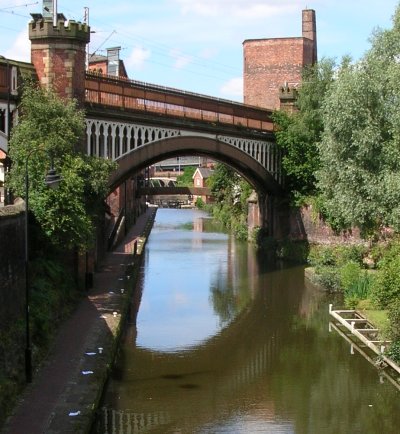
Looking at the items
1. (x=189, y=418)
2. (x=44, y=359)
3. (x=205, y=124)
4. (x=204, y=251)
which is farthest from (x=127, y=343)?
(x=204, y=251)

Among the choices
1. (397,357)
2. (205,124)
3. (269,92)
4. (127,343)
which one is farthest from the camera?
(269,92)

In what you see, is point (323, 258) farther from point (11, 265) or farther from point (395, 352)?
point (11, 265)

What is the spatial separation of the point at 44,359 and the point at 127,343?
509 centimetres

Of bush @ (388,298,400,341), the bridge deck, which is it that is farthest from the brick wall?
the bridge deck

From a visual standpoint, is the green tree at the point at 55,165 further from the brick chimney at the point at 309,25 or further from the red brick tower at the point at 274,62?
the brick chimney at the point at 309,25

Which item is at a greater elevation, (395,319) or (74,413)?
(395,319)

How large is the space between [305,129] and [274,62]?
1100 inches

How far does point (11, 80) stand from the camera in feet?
87.0

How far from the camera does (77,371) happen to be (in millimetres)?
17906

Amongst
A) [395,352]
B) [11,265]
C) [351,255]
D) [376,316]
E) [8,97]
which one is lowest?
[395,352]

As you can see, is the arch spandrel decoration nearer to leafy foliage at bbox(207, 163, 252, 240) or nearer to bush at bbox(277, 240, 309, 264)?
bush at bbox(277, 240, 309, 264)

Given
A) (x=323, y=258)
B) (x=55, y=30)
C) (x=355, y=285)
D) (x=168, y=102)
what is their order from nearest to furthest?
1. (x=55, y=30)
2. (x=355, y=285)
3. (x=168, y=102)
4. (x=323, y=258)

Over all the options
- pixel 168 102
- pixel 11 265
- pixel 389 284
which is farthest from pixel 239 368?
pixel 168 102

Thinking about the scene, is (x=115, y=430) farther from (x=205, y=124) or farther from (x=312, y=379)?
(x=205, y=124)
